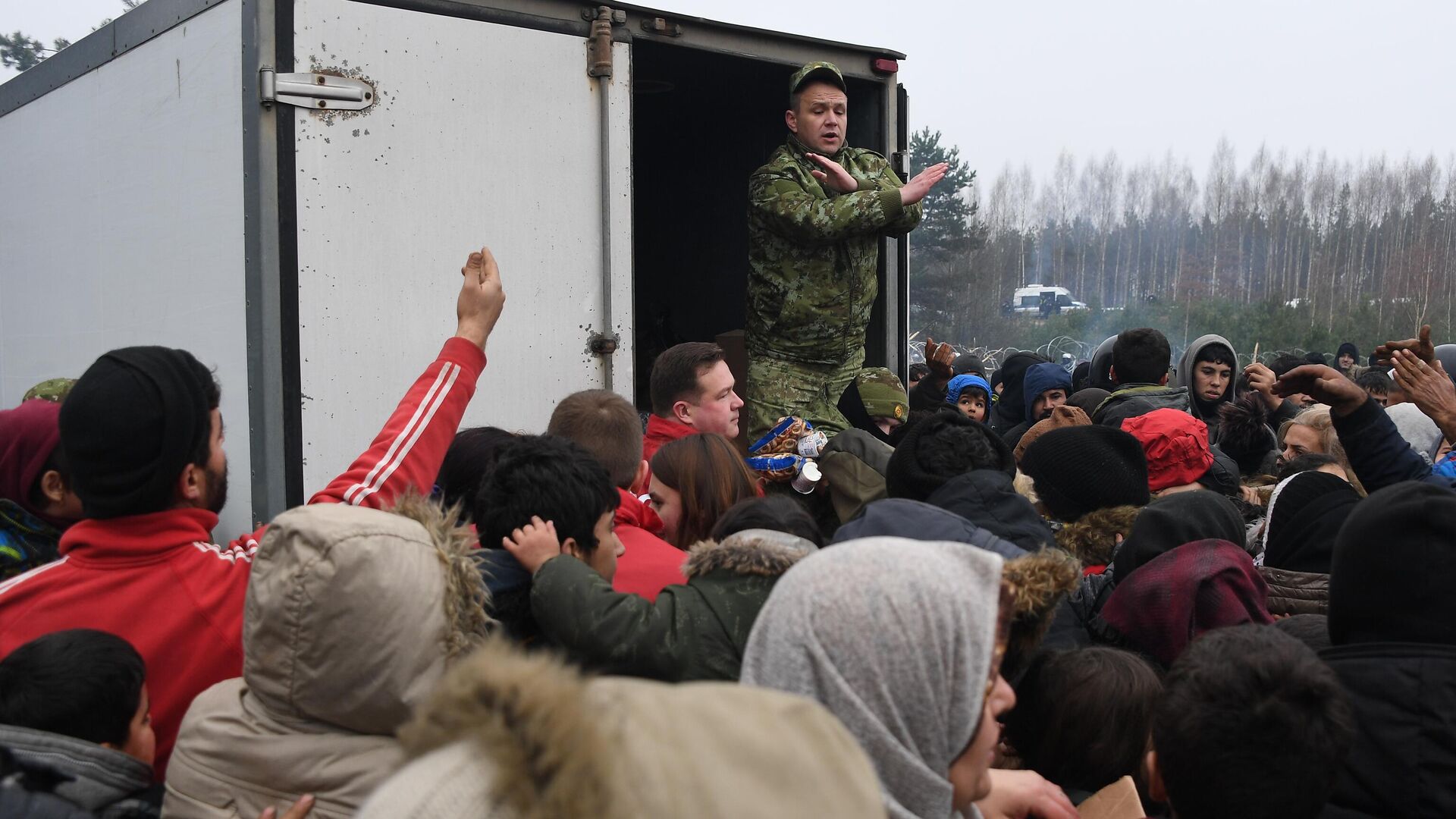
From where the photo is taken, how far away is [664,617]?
6.60 feet

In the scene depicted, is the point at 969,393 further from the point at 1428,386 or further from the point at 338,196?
the point at 338,196

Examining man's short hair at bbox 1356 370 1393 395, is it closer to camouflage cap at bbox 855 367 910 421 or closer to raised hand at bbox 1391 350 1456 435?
camouflage cap at bbox 855 367 910 421

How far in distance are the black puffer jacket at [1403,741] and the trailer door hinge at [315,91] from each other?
3.28 meters

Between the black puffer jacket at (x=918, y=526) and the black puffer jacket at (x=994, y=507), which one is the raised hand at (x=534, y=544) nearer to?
the black puffer jacket at (x=918, y=526)

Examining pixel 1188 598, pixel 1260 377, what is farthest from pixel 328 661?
pixel 1260 377

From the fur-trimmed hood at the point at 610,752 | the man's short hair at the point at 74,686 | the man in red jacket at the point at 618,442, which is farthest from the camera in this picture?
the man in red jacket at the point at 618,442

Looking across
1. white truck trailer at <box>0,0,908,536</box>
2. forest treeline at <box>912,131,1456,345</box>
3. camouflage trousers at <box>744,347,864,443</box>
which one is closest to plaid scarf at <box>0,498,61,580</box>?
white truck trailer at <box>0,0,908,536</box>

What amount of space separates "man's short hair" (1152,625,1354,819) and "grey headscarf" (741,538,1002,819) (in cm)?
46

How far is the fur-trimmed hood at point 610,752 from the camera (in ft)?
2.72

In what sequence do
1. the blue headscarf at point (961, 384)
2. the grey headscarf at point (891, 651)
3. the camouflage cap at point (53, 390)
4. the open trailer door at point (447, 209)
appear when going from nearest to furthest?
the grey headscarf at point (891, 651) → the open trailer door at point (447, 209) → the camouflage cap at point (53, 390) → the blue headscarf at point (961, 384)

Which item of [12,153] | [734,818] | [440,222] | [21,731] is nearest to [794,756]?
[734,818]

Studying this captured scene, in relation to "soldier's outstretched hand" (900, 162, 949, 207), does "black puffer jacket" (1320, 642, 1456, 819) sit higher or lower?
lower

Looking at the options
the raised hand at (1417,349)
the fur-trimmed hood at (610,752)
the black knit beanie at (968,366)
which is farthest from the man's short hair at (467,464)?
the black knit beanie at (968,366)

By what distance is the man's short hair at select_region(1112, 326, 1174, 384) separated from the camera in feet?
18.9
